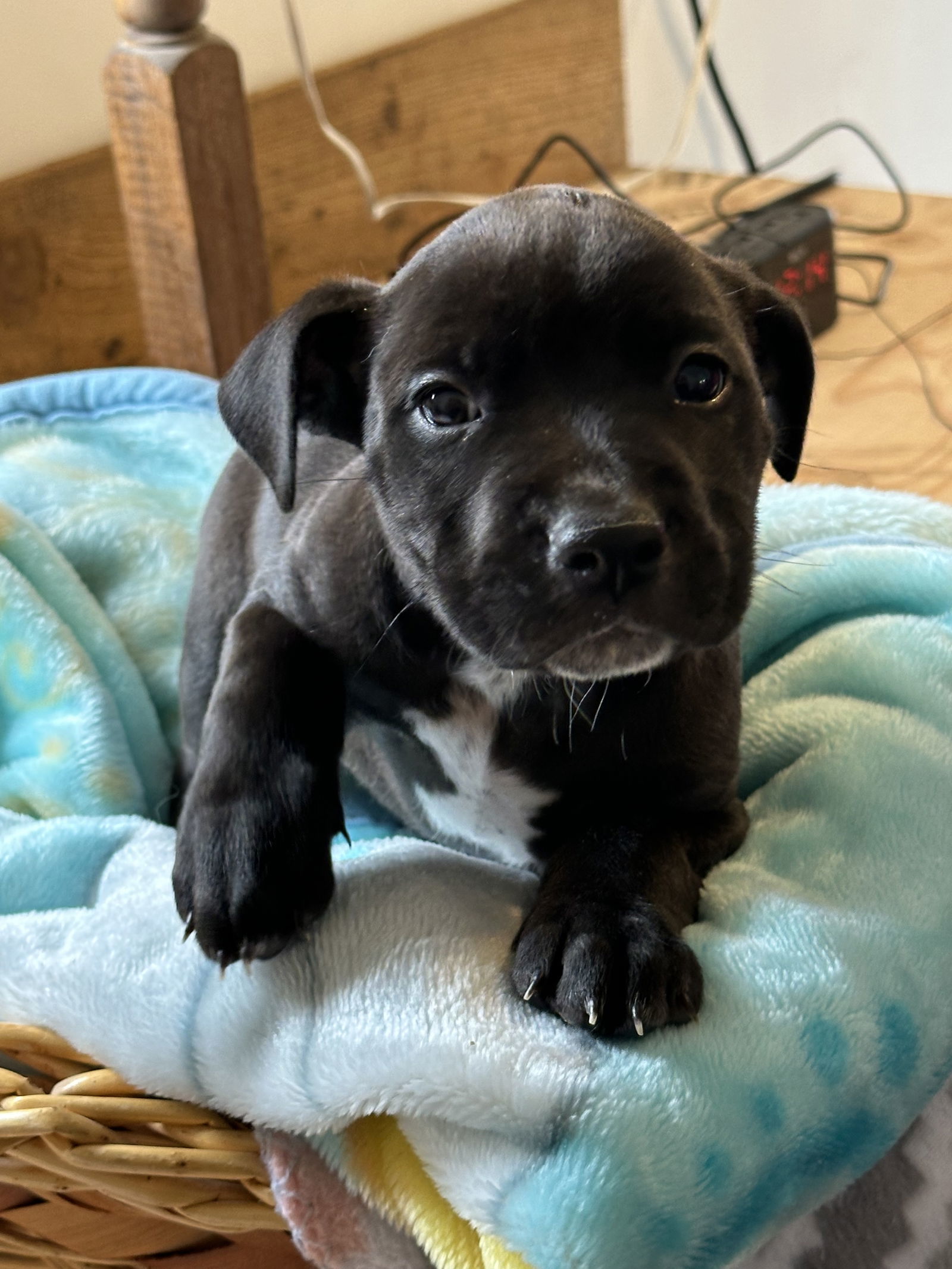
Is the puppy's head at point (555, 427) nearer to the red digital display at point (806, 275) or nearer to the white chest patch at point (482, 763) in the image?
the white chest patch at point (482, 763)

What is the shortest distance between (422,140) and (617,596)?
2.44 m

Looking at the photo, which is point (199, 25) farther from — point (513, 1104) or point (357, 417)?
point (513, 1104)

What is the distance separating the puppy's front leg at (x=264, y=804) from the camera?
1.15m

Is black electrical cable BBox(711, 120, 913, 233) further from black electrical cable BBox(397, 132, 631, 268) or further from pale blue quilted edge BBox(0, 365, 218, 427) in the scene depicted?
pale blue quilted edge BBox(0, 365, 218, 427)

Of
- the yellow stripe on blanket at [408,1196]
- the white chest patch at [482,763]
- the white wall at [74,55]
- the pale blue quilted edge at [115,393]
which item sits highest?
the white wall at [74,55]

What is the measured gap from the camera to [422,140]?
3.15 meters

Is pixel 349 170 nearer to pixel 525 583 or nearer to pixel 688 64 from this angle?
pixel 688 64

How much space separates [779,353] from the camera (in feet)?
4.34

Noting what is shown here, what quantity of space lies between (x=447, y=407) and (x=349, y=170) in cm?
207

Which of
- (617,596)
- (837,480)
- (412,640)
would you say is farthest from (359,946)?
(837,480)

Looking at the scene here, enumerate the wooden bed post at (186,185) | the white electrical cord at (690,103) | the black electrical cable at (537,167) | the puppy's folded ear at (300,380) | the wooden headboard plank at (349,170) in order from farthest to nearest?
1. the white electrical cord at (690,103)
2. the black electrical cable at (537,167)
3. the wooden headboard plank at (349,170)
4. the wooden bed post at (186,185)
5. the puppy's folded ear at (300,380)

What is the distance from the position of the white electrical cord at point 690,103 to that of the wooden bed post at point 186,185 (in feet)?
4.64

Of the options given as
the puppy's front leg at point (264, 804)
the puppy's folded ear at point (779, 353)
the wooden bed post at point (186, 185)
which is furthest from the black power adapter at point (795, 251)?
the puppy's front leg at point (264, 804)

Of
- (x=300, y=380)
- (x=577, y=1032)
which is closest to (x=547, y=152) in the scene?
(x=300, y=380)
